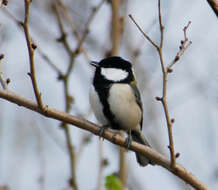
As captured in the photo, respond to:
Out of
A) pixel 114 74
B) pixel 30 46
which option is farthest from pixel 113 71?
pixel 30 46

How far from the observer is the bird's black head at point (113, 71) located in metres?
3.79

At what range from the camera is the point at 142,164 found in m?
3.90

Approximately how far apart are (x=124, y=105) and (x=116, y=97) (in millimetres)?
128

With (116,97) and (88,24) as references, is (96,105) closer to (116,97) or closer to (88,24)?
(116,97)

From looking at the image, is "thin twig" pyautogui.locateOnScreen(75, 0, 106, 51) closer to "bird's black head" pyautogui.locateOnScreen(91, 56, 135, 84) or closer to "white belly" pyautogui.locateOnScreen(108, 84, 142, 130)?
"bird's black head" pyautogui.locateOnScreen(91, 56, 135, 84)

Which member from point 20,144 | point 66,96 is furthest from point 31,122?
point 66,96

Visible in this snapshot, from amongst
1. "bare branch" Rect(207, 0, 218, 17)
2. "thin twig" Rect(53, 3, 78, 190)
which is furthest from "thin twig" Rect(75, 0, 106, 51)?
"bare branch" Rect(207, 0, 218, 17)

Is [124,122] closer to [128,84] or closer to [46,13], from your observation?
[128,84]

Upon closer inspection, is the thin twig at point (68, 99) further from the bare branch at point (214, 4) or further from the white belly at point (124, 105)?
the bare branch at point (214, 4)

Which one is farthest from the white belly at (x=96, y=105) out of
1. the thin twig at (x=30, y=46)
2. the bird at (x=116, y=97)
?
the thin twig at (x=30, y=46)

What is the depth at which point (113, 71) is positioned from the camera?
3889mm

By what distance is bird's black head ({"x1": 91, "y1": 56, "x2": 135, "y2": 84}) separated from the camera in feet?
12.4

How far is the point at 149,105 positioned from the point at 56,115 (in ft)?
11.4

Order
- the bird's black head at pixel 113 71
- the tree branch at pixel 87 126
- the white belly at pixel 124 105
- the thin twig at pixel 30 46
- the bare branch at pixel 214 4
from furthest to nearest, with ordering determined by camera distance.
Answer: the bird's black head at pixel 113 71 < the white belly at pixel 124 105 < the tree branch at pixel 87 126 < the bare branch at pixel 214 4 < the thin twig at pixel 30 46
